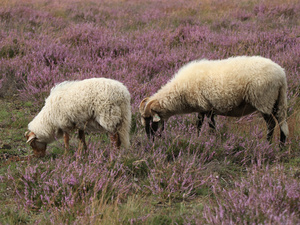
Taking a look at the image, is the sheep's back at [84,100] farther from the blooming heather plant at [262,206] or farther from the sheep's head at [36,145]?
the blooming heather plant at [262,206]

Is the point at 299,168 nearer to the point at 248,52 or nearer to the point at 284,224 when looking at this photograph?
the point at 284,224

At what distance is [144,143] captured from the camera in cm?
404

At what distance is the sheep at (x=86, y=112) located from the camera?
3.56 meters

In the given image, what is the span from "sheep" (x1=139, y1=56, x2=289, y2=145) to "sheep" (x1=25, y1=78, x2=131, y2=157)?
2.19 ft

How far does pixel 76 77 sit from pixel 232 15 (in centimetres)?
696

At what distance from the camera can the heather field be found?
256 centimetres

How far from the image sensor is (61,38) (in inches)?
311

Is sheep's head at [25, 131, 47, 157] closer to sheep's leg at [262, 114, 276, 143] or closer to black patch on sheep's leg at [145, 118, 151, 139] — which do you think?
black patch on sheep's leg at [145, 118, 151, 139]

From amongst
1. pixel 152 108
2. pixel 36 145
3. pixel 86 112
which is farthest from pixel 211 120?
Result: pixel 36 145

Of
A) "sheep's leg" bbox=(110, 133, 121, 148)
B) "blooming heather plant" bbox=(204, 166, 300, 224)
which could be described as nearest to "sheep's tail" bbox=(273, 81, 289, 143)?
"blooming heather plant" bbox=(204, 166, 300, 224)

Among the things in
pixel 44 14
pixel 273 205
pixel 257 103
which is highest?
pixel 44 14

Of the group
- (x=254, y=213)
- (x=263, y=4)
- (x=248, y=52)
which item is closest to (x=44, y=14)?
(x=248, y=52)

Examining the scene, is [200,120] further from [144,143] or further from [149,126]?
[144,143]

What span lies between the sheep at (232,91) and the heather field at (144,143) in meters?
0.28
